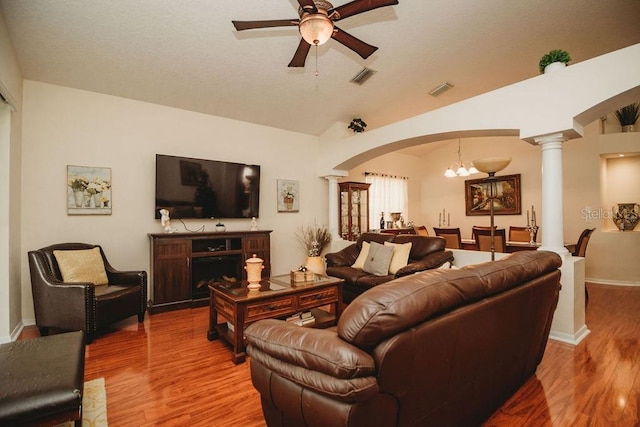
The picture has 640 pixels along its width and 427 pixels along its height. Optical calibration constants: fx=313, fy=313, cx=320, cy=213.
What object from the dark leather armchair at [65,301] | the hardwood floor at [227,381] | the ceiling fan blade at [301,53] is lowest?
the hardwood floor at [227,381]

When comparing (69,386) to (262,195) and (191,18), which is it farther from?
(262,195)

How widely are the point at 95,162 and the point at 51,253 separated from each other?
49.5 inches

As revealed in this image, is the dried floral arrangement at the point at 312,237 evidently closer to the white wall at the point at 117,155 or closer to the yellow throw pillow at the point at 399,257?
the white wall at the point at 117,155

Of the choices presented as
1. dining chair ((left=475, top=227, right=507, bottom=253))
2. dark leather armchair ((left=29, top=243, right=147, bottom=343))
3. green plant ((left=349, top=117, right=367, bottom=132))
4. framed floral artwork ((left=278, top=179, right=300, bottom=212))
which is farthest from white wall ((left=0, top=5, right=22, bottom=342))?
dining chair ((left=475, top=227, right=507, bottom=253))

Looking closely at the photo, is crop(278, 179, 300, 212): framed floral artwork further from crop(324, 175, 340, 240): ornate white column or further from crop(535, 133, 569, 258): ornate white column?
crop(535, 133, 569, 258): ornate white column

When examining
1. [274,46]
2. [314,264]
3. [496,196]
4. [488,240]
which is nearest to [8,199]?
[274,46]

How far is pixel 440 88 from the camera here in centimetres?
488

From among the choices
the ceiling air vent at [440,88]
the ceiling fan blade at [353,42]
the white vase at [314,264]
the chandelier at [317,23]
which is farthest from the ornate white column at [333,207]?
the chandelier at [317,23]

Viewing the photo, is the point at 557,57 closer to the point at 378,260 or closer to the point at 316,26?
the point at 316,26

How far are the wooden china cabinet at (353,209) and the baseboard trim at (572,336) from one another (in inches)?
136

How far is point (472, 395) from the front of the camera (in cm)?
160

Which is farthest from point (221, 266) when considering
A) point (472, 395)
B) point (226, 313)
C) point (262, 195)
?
point (472, 395)

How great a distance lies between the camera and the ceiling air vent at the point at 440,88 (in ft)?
15.7

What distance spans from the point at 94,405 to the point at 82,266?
1895 mm
